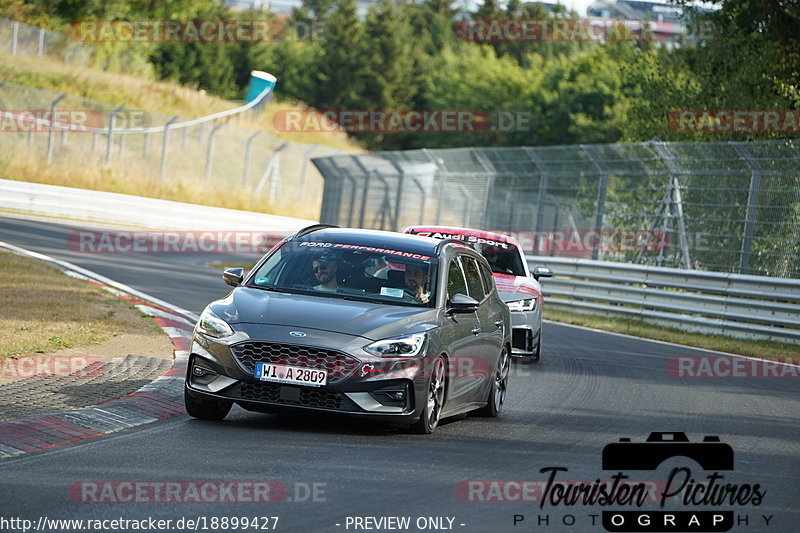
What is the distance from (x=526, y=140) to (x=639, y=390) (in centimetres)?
6055

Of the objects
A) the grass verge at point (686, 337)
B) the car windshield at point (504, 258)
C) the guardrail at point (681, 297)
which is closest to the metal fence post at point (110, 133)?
the guardrail at point (681, 297)

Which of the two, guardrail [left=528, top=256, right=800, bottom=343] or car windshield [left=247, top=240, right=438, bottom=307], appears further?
guardrail [left=528, top=256, right=800, bottom=343]

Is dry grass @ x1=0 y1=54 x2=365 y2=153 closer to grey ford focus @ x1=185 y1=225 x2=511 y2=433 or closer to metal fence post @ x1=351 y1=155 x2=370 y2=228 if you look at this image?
metal fence post @ x1=351 y1=155 x2=370 y2=228

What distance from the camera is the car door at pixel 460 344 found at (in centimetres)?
935

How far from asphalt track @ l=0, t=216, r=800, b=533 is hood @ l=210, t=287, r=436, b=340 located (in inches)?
30.1

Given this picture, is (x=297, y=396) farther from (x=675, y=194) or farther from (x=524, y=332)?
(x=675, y=194)

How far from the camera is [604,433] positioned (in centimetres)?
979

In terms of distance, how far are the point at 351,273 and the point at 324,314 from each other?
0.93 meters

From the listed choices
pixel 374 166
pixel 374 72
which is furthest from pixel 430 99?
pixel 374 166

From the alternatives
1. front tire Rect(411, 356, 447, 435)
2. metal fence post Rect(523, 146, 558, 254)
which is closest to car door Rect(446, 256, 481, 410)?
front tire Rect(411, 356, 447, 435)

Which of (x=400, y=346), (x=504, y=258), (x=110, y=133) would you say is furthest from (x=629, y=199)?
(x=110, y=133)

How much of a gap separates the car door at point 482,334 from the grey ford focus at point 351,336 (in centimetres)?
2

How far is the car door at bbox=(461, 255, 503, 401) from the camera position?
996 cm

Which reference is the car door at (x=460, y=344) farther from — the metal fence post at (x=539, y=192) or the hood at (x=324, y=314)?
the metal fence post at (x=539, y=192)
